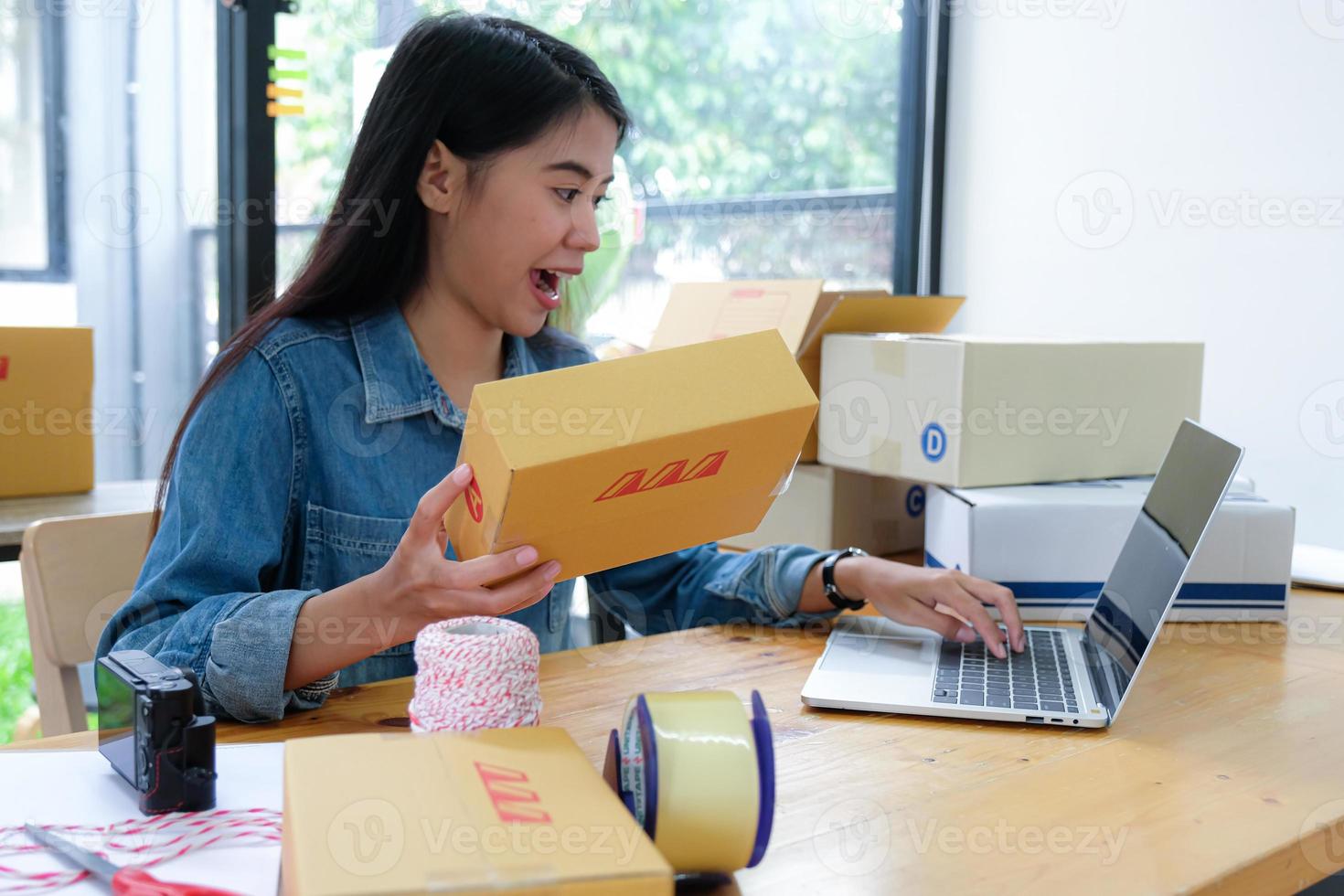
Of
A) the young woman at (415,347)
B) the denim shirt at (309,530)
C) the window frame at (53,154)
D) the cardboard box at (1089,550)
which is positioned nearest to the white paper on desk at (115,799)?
the denim shirt at (309,530)

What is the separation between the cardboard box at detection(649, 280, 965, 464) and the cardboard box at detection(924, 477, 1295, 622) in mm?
346

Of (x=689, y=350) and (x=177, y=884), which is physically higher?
(x=689, y=350)

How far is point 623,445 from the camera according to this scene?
2.81 feet

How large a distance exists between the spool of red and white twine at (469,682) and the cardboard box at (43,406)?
154cm

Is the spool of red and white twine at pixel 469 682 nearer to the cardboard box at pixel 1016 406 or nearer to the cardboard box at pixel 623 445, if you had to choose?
the cardboard box at pixel 623 445

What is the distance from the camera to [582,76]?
4.32 ft

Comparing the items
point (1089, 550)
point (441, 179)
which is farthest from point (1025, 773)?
point (441, 179)

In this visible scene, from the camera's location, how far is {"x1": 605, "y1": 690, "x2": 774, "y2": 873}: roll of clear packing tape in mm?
679

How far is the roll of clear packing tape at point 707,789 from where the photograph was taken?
68 cm

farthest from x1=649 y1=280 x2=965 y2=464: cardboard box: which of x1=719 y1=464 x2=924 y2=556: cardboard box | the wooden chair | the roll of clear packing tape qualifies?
the roll of clear packing tape

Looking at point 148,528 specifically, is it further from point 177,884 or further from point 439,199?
point 177,884

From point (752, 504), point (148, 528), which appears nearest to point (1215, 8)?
point (752, 504)

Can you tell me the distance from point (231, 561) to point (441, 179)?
0.47 metres

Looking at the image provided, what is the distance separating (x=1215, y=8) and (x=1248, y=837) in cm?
185
